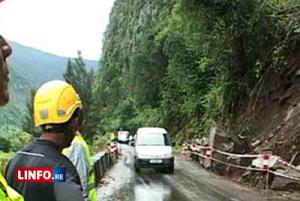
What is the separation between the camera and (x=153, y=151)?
78.3 feet

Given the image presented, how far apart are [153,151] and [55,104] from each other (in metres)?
20.5

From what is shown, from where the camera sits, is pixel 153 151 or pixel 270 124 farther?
pixel 153 151

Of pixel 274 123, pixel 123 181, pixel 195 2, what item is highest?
pixel 195 2

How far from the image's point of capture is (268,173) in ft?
56.1

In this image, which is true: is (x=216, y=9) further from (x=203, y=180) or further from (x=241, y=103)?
(x=203, y=180)

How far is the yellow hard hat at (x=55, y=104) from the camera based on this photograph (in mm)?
3400

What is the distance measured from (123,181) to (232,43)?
7.85 metres

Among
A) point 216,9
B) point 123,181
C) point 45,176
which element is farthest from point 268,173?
point 45,176

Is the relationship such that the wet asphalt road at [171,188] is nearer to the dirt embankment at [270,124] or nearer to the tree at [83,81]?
the dirt embankment at [270,124]

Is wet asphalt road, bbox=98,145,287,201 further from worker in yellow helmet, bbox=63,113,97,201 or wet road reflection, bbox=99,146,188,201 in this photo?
worker in yellow helmet, bbox=63,113,97,201

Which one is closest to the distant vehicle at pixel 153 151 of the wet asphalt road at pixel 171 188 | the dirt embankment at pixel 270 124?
the wet asphalt road at pixel 171 188

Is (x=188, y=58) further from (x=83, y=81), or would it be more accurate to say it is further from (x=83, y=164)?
(x=83, y=164)

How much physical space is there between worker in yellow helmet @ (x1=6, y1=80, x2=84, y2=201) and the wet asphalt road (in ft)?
39.5

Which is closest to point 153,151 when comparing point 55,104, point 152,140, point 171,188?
point 152,140
